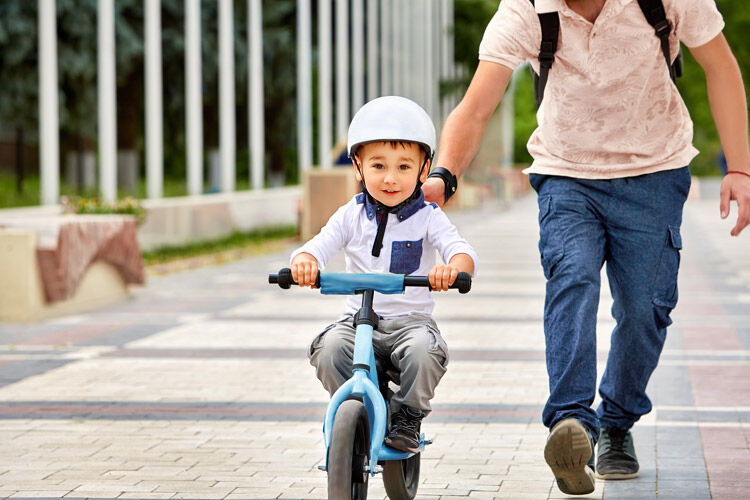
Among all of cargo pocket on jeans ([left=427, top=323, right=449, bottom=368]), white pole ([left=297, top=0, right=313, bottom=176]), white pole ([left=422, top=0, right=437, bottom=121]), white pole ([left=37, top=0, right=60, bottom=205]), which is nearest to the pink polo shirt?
cargo pocket on jeans ([left=427, top=323, right=449, bottom=368])

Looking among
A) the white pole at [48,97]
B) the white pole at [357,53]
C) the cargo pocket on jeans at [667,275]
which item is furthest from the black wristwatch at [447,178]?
the white pole at [357,53]

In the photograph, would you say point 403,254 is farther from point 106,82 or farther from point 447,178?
point 106,82

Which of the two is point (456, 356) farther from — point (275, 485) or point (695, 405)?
point (275, 485)

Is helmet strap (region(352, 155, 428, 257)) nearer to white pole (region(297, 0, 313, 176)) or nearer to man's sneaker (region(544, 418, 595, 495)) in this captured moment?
man's sneaker (region(544, 418, 595, 495))

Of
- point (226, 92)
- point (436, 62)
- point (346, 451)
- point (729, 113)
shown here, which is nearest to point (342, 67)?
point (226, 92)

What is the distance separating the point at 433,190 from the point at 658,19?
923mm

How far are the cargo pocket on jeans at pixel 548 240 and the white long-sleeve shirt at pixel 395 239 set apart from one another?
458 millimetres

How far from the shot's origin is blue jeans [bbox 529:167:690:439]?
4348mm

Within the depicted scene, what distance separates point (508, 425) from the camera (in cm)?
606

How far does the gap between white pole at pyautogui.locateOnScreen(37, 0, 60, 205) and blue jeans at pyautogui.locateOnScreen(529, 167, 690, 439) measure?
519 inches

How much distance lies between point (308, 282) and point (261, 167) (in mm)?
22772

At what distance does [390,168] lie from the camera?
13.3 ft

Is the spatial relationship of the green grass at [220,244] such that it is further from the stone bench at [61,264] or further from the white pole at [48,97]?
the stone bench at [61,264]

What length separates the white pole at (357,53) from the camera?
34.2 metres
